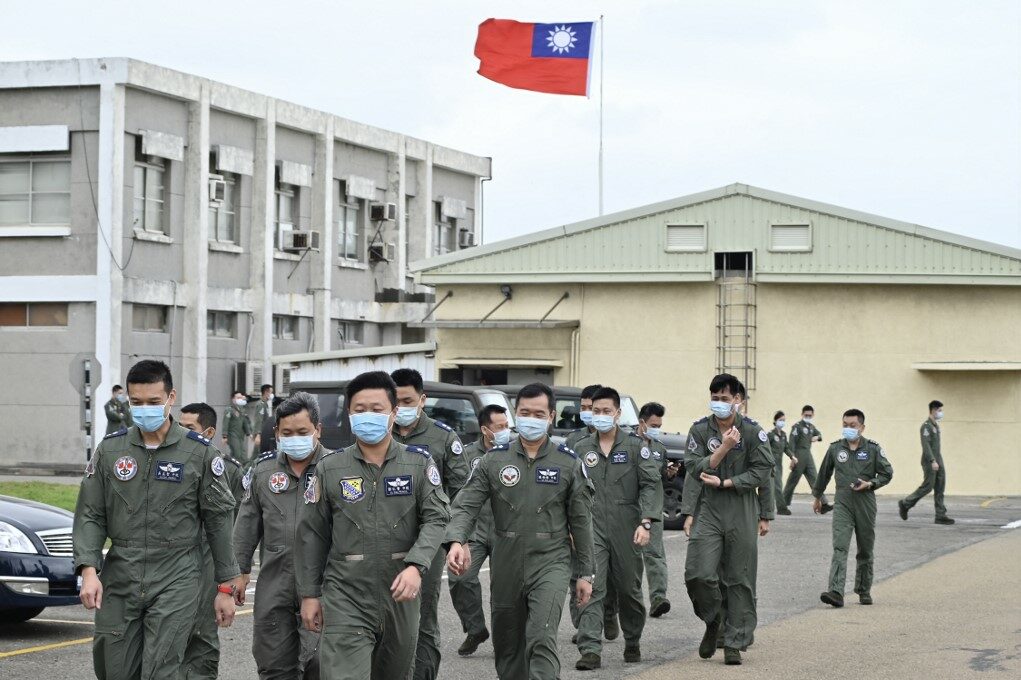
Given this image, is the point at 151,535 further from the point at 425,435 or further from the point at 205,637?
the point at 425,435

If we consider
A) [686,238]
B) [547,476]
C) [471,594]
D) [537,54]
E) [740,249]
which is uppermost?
[537,54]

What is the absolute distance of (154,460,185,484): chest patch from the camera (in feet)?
26.1

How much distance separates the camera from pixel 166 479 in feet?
26.1

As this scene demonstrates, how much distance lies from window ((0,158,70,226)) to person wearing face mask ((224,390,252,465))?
7.94 meters

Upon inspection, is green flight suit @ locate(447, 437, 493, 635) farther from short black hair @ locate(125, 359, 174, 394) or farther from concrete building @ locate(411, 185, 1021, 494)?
concrete building @ locate(411, 185, 1021, 494)

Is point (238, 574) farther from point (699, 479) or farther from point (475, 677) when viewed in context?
point (699, 479)

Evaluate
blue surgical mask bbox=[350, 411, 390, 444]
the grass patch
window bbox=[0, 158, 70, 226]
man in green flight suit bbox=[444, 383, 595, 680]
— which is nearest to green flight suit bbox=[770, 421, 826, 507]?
the grass patch

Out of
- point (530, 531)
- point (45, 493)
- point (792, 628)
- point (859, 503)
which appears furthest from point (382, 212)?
point (530, 531)

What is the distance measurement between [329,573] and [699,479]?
504 centimetres

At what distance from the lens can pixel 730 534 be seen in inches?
472

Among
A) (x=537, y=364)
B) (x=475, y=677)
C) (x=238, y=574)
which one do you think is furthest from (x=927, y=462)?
(x=238, y=574)

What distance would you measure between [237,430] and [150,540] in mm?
24851

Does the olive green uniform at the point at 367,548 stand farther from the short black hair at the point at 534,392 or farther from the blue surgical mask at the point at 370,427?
the short black hair at the point at 534,392

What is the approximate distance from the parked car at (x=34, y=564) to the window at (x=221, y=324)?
28.1 m
